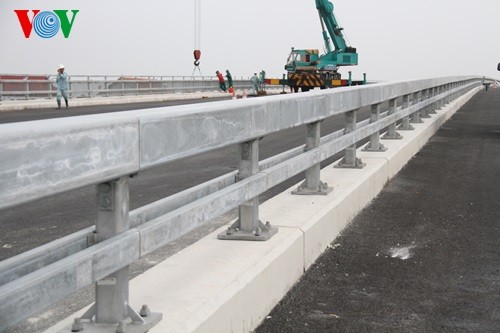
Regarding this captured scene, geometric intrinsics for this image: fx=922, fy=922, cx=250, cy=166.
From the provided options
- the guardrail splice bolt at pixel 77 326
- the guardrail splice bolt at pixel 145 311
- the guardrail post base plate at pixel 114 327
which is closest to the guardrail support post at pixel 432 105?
the guardrail splice bolt at pixel 145 311

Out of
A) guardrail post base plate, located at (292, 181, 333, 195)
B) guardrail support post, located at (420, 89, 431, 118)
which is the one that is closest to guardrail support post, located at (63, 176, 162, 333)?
guardrail post base plate, located at (292, 181, 333, 195)

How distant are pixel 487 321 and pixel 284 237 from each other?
1.30 metres

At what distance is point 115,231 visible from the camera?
3.35 m

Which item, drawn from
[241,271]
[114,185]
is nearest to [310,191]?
[241,271]

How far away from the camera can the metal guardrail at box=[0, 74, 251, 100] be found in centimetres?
4003

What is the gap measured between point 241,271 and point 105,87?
42.5 m

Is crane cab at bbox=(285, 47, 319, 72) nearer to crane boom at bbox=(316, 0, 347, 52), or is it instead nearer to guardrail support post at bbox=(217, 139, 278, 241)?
crane boom at bbox=(316, 0, 347, 52)

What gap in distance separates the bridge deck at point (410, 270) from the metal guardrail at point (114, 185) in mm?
635

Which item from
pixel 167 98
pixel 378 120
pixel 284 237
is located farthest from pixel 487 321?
pixel 167 98

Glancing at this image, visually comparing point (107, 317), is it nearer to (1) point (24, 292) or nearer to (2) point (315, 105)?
(1) point (24, 292)

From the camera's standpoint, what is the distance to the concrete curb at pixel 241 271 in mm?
3977

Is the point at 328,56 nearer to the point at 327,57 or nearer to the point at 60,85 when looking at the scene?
the point at 327,57

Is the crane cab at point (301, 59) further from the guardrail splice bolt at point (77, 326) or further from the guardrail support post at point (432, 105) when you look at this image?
the guardrail splice bolt at point (77, 326)

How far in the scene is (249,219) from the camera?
550cm
